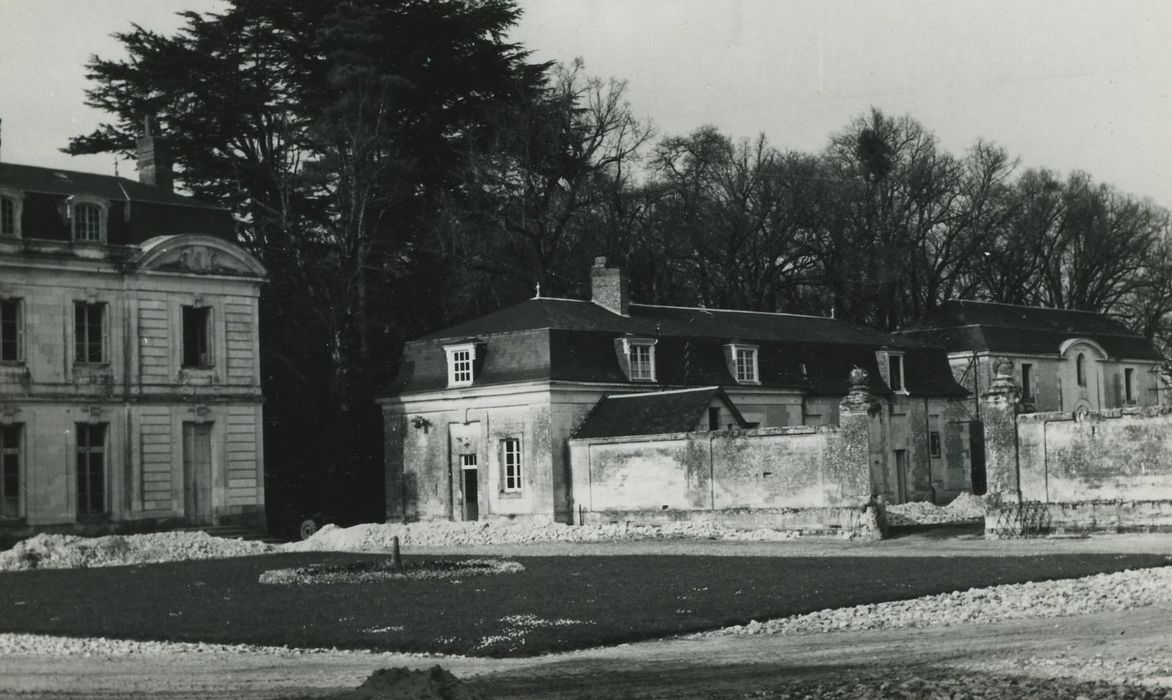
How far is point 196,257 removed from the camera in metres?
36.7

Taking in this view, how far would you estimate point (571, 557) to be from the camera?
26.9 metres

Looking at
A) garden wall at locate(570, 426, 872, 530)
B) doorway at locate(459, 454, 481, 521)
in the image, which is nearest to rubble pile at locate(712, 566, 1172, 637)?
garden wall at locate(570, 426, 872, 530)

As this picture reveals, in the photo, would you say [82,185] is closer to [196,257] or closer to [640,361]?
[196,257]

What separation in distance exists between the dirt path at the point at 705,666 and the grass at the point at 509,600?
935 millimetres

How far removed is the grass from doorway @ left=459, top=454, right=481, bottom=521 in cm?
1475

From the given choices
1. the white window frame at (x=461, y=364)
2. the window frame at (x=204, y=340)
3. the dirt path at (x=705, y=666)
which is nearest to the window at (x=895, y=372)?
the white window frame at (x=461, y=364)

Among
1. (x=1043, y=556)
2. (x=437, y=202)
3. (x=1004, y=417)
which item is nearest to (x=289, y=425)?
(x=437, y=202)

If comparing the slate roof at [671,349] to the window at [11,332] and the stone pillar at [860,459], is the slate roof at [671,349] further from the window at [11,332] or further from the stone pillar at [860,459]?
the window at [11,332]

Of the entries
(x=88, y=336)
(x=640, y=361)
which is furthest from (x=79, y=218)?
(x=640, y=361)

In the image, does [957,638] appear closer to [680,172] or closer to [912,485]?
[912,485]

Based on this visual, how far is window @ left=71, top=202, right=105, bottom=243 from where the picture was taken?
35.1 meters

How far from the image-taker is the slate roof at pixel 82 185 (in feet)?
116

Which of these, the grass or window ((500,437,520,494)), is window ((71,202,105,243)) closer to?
window ((500,437,520,494))

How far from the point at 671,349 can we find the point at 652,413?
5255 mm
